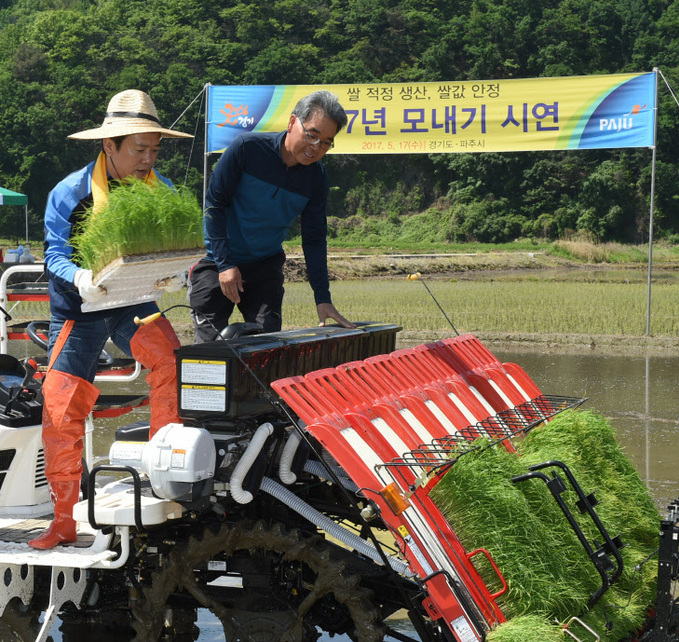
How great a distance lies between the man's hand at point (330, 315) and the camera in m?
4.68

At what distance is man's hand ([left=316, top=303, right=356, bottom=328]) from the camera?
15.3 ft

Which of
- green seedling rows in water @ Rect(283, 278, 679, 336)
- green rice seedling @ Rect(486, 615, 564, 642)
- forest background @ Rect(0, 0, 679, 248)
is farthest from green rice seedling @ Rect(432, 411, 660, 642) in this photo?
Result: forest background @ Rect(0, 0, 679, 248)

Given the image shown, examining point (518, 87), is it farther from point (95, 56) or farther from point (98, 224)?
point (95, 56)

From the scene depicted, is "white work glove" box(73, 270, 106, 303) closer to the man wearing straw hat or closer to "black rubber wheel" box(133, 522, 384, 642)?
the man wearing straw hat

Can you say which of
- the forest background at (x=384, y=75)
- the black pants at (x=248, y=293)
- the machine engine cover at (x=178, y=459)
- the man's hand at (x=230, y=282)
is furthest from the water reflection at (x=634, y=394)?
the forest background at (x=384, y=75)

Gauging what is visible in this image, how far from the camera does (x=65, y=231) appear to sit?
154 inches

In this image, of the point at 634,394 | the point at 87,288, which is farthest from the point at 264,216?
the point at 634,394

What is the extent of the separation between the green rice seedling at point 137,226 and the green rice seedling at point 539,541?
1376mm

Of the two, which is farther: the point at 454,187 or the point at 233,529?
the point at 454,187

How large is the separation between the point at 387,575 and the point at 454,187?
65617mm

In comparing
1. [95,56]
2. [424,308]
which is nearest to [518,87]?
[424,308]

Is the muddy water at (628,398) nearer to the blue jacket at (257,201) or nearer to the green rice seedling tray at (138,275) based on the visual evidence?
the green rice seedling tray at (138,275)

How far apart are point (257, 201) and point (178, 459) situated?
167cm

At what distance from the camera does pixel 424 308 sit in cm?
1992
